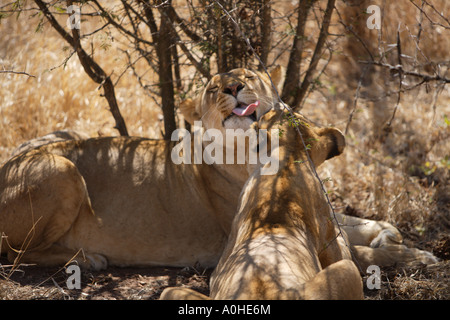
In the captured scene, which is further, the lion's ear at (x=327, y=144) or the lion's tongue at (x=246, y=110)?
the lion's tongue at (x=246, y=110)

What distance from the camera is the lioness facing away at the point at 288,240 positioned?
3.26 meters

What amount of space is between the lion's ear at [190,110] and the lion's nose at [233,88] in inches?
23.1

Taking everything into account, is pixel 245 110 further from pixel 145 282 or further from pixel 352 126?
pixel 352 126

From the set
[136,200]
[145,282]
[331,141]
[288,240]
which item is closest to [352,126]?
[136,200]

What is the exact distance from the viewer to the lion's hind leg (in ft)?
17.4

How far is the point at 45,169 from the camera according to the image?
211 inches

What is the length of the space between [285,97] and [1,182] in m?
3.10

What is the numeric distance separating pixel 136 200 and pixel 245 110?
1355mm

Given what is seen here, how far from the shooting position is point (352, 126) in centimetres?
880

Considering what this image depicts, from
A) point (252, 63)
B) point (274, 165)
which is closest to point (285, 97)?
point (252, 63)

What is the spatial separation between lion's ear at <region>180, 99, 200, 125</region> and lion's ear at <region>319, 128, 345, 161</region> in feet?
5.31

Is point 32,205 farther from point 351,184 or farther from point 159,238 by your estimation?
point 351,184

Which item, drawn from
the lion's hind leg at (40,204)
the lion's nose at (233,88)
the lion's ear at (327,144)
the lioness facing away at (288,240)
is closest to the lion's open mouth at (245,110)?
the lion's nose at (233,88)

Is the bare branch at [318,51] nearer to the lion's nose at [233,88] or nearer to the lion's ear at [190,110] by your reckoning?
the lion's ear at [190,110]
